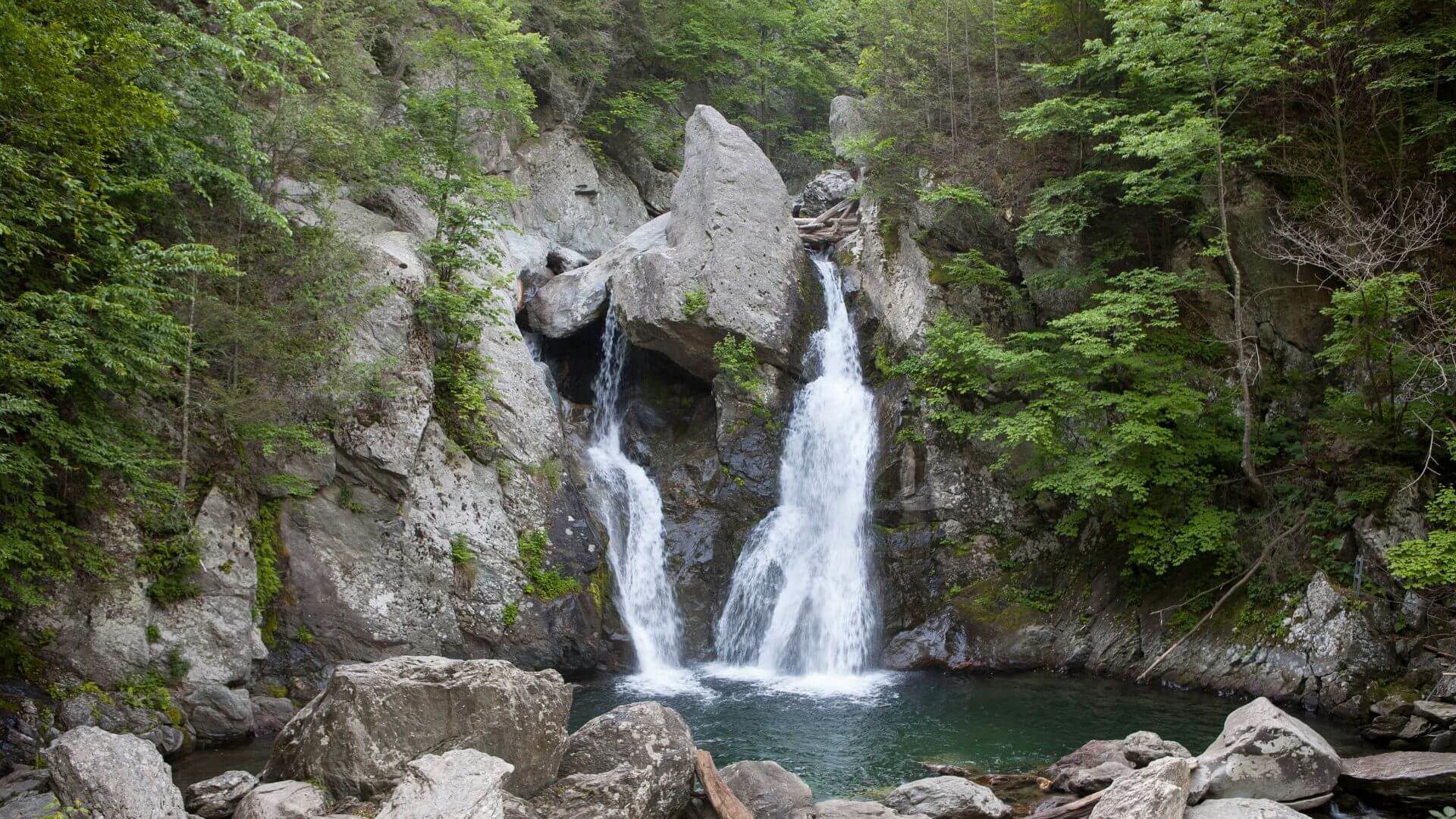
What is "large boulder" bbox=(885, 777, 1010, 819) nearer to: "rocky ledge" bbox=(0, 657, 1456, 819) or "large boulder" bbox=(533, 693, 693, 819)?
"rocky ledge" bbox=(0, 657, 1456, 819)

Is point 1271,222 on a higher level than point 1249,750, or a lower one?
higher

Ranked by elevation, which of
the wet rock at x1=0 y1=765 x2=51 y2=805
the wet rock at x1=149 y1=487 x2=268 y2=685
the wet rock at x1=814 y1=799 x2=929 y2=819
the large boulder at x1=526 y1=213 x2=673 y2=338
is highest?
the large boulder at x1=526 y1=213 x2=673 y2=338

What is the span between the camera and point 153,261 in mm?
9555

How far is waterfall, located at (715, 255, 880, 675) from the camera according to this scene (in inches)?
599

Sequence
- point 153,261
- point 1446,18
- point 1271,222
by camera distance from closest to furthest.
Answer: point 153,261
point 1446,18
point 1271,222

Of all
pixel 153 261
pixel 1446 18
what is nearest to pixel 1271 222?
pixel 1446 18

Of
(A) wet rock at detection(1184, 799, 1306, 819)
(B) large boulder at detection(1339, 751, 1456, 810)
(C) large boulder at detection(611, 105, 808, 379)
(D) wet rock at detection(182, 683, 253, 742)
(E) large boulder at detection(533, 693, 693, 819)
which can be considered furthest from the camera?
(C) large boulder at detection(611, 105, 808, 379)

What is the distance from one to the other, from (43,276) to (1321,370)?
1747 centimetres

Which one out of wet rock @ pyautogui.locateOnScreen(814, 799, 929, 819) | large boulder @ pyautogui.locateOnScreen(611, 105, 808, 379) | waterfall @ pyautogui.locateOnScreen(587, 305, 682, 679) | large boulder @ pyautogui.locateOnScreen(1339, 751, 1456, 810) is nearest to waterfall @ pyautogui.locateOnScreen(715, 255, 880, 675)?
waterfall @ pyautogui.locateOnScreen(587, 305, 682, 679)

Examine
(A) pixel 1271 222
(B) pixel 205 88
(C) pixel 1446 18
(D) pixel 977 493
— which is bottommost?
(D) pixel 977 493

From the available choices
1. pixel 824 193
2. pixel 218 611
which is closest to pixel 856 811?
pixel 218 611

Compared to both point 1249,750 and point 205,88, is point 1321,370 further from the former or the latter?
point 205,88

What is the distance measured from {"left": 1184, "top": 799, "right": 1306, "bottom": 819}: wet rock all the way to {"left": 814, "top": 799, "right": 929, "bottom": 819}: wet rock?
2372mm

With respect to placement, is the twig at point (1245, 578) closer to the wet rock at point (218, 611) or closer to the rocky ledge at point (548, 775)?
the rocky ledge at point (548, 775)
